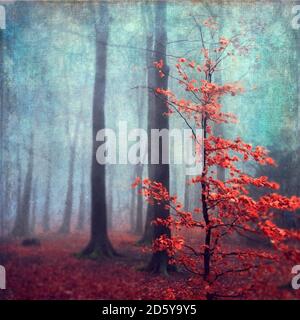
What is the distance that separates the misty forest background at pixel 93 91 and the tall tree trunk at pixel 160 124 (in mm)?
106

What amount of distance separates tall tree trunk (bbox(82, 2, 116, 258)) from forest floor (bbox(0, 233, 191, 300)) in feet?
0.59

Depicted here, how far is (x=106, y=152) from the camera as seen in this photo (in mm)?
7250

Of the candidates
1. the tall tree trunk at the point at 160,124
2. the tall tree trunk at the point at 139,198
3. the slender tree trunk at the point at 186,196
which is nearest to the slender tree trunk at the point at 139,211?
the tall tree trunk at the point at 139,198

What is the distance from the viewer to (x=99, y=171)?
7215mm

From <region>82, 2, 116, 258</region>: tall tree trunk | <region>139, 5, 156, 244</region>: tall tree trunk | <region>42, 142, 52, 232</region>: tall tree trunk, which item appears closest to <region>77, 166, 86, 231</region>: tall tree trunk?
<region>82, 2, 116, 258</region>: tall tree trunk

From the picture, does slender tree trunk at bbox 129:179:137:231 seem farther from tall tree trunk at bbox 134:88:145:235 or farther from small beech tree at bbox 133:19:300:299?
small beech tree at bbox 133:19:300:299

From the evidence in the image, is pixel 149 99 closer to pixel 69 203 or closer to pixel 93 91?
pixel 93 91

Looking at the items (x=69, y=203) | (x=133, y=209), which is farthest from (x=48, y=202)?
(x=133, y=209)

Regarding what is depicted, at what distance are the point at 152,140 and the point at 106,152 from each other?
0.99 meters

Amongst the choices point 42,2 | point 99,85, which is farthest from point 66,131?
point 42,2

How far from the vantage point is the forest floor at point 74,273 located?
696cm
